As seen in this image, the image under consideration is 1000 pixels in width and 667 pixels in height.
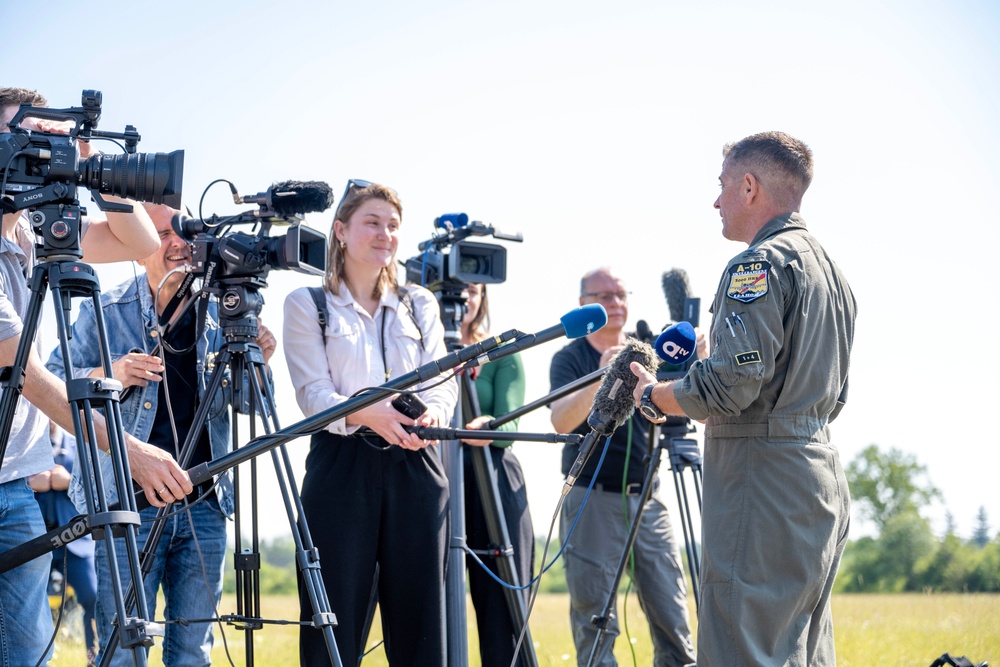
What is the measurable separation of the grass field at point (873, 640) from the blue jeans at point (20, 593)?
158 cm

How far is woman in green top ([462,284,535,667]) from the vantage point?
426cm

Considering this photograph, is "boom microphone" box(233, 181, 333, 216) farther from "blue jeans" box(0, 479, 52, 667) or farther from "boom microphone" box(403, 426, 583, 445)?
"blue jeans" box(0, 479, 52, 667)

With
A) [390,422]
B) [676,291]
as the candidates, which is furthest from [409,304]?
[676,291]

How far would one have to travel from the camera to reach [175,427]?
3.62 m

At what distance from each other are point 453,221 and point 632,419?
1452 millimetres

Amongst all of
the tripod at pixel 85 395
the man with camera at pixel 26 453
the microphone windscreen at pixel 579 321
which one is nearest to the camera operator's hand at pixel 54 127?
the man with camera at pixel 26 453

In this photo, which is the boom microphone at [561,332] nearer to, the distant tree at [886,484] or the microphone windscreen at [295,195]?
the microphone windscreen at [295,195]

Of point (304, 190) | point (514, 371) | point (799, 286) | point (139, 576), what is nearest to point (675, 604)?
point (514, 371)

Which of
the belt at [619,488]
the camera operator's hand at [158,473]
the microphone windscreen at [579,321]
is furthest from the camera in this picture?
the belt at [619,488]

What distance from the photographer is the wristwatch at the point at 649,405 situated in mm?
3017

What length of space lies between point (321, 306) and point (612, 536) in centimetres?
203

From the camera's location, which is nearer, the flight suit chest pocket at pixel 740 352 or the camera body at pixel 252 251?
the flight suit chest pocket at pixel 740 352

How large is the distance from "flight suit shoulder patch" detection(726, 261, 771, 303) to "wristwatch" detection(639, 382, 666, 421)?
0.36 meters

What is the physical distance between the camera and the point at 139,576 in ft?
7.66
